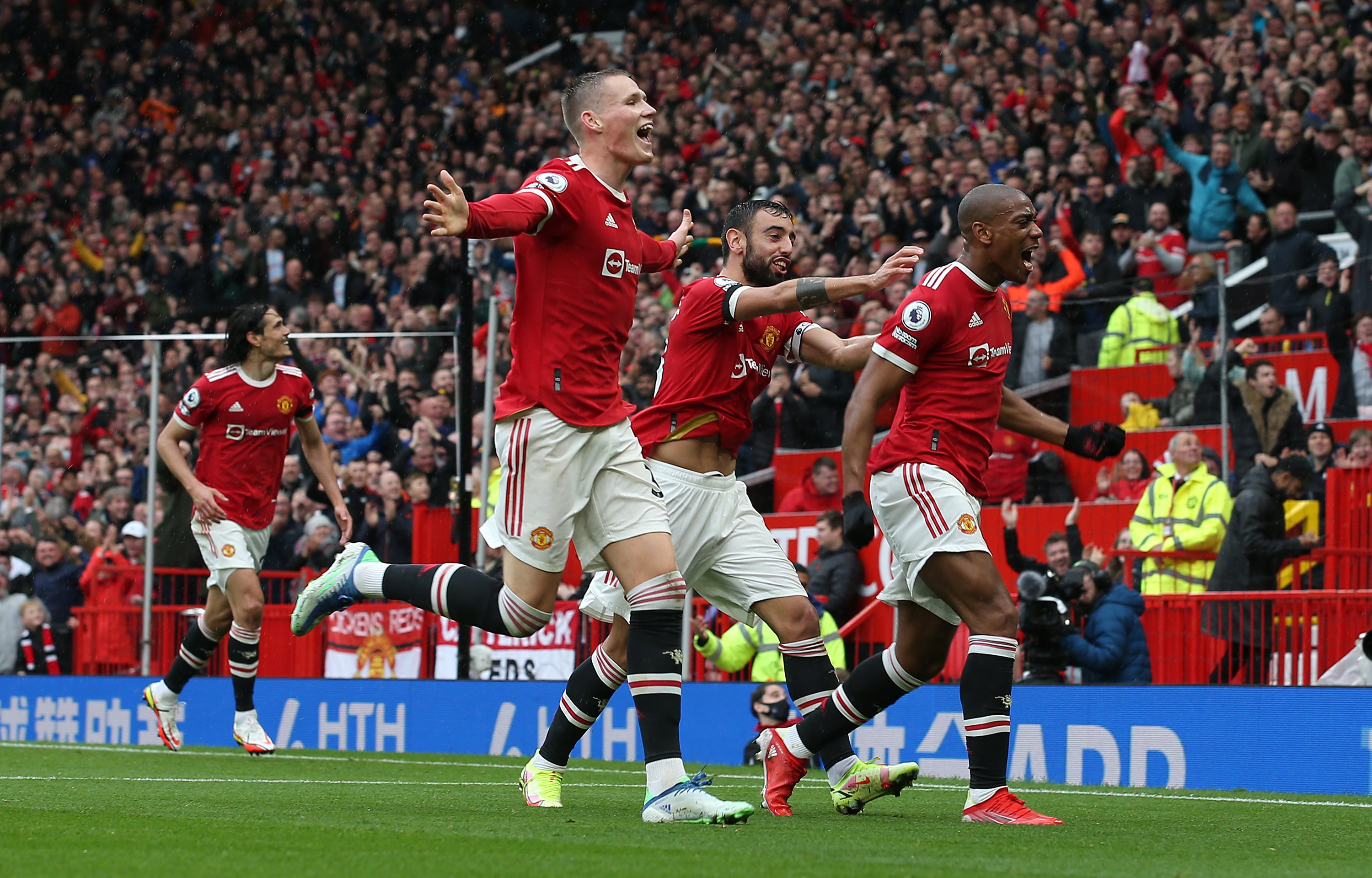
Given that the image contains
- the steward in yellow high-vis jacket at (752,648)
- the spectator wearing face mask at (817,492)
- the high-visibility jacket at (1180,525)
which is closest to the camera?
the high-visibility jacket at (1180,525)

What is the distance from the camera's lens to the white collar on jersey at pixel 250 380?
10133 mm

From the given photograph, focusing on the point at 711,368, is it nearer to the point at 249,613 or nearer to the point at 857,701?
the point at 857,701

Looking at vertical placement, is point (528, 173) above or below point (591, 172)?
above

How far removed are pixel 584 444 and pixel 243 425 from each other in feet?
15.8

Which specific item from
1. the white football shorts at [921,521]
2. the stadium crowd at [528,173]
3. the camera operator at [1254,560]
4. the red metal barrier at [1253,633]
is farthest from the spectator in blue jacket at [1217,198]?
the white football shorts at [921,521]

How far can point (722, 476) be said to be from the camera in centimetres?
683

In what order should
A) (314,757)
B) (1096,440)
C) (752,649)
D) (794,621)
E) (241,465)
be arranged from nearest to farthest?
1. (1096,440)
2. (794,621)
3. (241,465)
4. (314,757)
5. (752,649)

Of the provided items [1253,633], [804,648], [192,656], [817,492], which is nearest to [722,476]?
[804,648]

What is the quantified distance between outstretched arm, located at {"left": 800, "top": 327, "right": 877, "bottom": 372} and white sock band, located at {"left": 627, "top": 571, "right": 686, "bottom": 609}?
1.26m

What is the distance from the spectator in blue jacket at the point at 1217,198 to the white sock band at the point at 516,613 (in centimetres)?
1020

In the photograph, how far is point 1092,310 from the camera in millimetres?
11320

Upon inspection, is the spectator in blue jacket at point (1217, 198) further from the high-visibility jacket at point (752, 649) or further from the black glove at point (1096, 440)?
the black glove at point (1096, 440)

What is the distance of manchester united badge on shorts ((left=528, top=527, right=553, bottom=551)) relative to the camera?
5852 mm

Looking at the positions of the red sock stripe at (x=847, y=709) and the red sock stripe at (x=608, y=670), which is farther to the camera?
the red sock stripe at (x=608, y=670)
